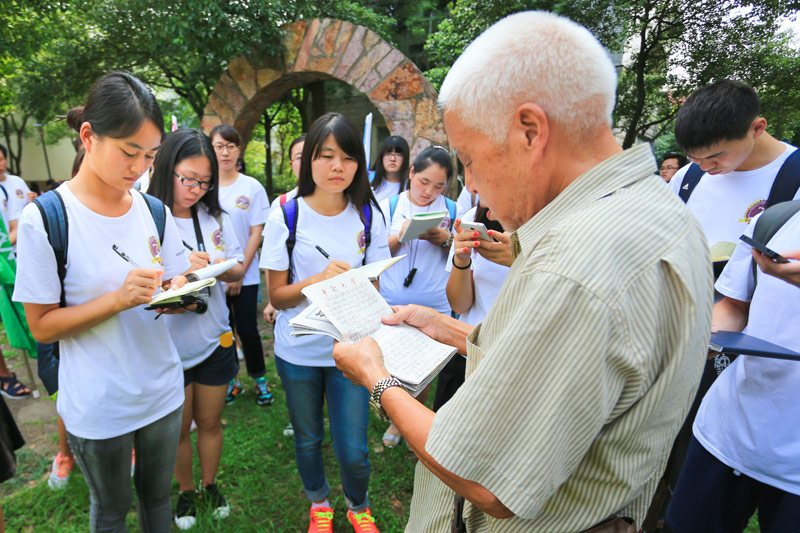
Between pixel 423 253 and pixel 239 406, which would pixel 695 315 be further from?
pixel 239 406

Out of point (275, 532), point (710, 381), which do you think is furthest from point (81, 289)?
point (710, 381)

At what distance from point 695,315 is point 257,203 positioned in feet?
11.9

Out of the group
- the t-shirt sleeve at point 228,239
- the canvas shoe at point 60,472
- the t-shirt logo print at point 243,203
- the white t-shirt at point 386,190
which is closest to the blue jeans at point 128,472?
the t-shirt sleeve at point 228,239

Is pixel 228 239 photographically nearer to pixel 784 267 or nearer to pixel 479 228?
pixel 479 228

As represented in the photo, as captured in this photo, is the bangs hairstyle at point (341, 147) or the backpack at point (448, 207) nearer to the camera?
the bangs hairstyle at point (341, 147)

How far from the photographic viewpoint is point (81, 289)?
1.60m

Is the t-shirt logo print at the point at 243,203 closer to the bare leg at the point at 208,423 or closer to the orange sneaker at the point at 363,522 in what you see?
the bare leg at the point at 208,423

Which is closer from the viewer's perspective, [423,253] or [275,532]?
[275,532]

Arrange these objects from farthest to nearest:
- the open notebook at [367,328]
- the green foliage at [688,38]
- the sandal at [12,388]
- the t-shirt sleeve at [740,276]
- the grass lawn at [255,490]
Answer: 1. the green foliage at [688,38]
2. the sandal at [12,388]
3. the grass lawn at [255,490]
4. the t-shirt sleeve at [740,276]
5. the open notebook at [367,328]

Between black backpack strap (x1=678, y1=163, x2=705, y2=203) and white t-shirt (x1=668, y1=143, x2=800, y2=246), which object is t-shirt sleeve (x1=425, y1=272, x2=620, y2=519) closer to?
white t-shirt (x1=668, y1=143, x2=800, y2=246)

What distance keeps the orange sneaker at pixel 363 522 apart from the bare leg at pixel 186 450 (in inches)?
37.5

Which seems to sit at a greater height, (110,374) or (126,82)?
(126,82)

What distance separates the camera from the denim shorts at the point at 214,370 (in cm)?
233

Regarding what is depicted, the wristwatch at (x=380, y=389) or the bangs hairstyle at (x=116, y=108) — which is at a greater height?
the bangs hairstyle at (x=116, y=108)
